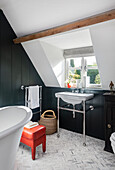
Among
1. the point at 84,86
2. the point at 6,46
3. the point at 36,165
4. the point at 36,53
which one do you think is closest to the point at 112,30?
the point at 84,86

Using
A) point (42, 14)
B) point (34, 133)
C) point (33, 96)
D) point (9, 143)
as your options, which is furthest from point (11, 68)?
point (9, 143)

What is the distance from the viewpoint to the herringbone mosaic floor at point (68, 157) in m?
1.90

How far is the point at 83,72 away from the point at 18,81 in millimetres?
1606

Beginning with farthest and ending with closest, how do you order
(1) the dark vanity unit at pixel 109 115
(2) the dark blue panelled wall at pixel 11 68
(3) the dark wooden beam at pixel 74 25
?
1. (2) the dark blue panelled wall at pixel 11 68
2. (1) the dark vanity unit at pixel 109 115
3. (3) the dark wooden beam at pixel 74 25

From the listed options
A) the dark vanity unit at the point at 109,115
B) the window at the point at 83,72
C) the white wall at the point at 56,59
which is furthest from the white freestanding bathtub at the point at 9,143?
the window at the point at 83,72

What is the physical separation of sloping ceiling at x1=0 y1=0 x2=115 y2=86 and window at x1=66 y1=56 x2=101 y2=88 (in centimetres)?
56

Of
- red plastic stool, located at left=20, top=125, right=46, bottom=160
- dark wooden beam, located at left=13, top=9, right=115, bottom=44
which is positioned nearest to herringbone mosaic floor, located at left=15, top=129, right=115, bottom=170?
red plastic stool, located at left=20, top=125, right=46, bottom=160

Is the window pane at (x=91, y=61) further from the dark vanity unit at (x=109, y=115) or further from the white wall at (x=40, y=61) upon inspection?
the dark vanity unit at (x=109, y=115)

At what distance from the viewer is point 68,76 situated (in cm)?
362

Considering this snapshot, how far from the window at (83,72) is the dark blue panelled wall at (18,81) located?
0.33 metres

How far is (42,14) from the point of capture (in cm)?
228

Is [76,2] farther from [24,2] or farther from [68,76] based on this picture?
[68,76]

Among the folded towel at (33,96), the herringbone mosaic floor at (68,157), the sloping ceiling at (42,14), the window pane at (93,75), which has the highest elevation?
the sloping ceiling at (42,14)

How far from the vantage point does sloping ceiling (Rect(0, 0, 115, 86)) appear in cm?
184
